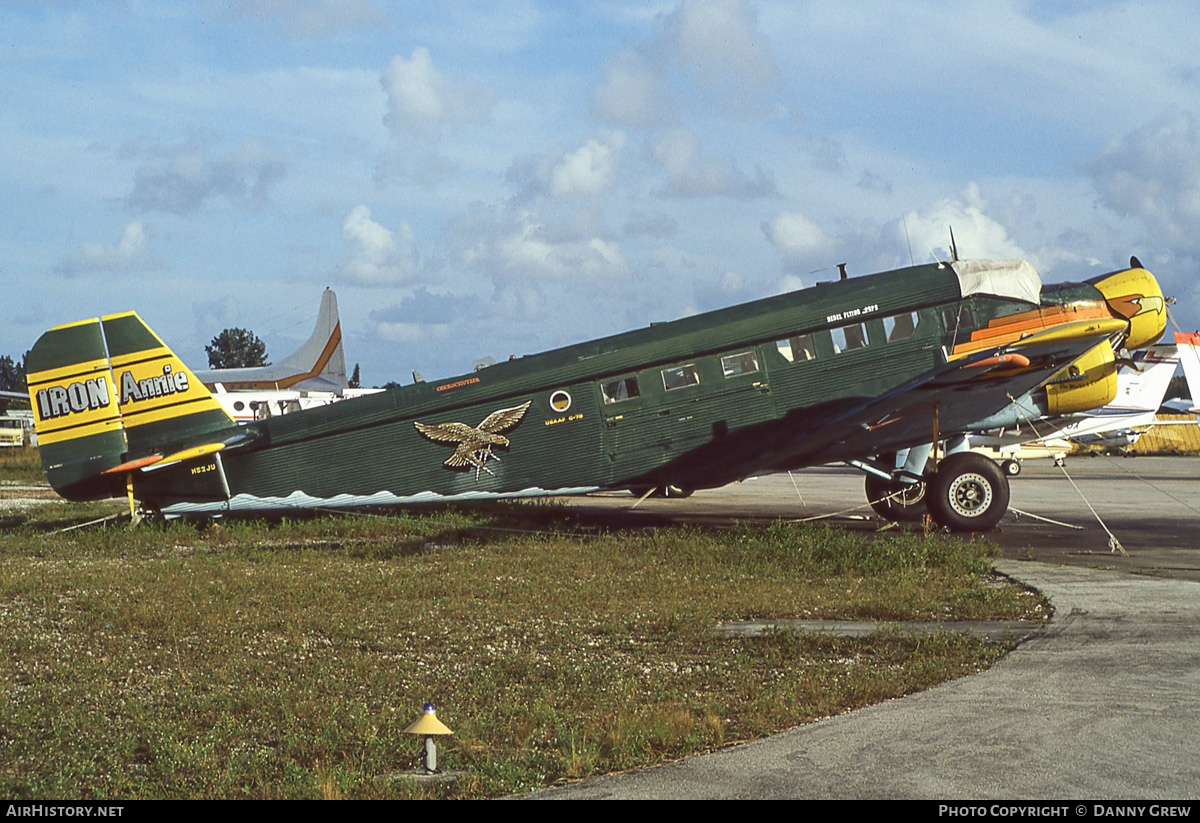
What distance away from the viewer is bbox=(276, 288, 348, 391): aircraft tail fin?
50500 mm

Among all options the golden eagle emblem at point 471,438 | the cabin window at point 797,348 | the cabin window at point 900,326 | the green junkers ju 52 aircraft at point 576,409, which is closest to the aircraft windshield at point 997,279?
the green junkers ju 52 aircraft at point 576,409

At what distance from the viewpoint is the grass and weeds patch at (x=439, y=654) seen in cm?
648

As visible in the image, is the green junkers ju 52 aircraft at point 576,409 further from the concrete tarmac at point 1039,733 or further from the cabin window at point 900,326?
the concrete tarmac at point 1039,733

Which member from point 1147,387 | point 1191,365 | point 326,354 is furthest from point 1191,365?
point 326,354

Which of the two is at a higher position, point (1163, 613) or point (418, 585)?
point (418, 585)

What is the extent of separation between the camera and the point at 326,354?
50656 mm

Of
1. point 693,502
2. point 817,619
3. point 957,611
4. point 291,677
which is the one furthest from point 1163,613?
point 693,502

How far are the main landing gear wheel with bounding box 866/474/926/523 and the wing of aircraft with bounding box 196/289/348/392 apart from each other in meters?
34.1

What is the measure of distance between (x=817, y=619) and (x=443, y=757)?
17.6 feet

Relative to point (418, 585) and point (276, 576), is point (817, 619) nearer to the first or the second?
point (418, 585)

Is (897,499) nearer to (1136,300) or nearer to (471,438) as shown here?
(1136,300)

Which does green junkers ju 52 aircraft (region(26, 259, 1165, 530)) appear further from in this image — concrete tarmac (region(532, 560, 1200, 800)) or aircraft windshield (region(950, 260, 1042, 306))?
concrete tarmac (region(532, 560, 1200, 800))

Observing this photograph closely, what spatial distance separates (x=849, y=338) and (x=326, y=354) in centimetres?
3728

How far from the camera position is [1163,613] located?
33.2 feet
